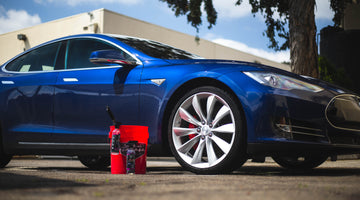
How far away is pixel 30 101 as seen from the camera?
4648 millimetres

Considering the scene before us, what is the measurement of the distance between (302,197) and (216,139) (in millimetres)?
1518

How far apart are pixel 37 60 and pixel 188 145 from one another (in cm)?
246

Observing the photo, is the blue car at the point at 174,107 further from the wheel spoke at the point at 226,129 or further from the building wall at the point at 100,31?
the building wall at the point at 100,31

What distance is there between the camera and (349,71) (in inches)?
530

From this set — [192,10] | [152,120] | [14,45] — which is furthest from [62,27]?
[152,120]

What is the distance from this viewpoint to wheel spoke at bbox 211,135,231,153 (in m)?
3.46

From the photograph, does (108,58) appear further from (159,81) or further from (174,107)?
(174,107)

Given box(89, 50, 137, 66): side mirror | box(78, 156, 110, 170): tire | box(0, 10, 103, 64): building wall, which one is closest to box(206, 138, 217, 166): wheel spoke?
box(89, 50, 137, 66): side mirror

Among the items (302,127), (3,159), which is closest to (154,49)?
(302,127)

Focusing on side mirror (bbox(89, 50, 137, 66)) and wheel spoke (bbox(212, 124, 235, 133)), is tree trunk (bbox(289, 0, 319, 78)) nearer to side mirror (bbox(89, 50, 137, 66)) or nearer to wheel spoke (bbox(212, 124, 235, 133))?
side mirror (bbox(89, 50, 137, 66))

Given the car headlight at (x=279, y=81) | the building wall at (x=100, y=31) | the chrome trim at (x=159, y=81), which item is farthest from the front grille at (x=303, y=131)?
the building wall at (x=100, y=31)

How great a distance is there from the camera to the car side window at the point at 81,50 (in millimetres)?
4594

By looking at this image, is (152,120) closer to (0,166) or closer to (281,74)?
(281,74)

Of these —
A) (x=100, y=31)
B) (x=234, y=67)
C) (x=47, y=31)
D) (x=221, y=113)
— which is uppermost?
(x=47, y=31)
